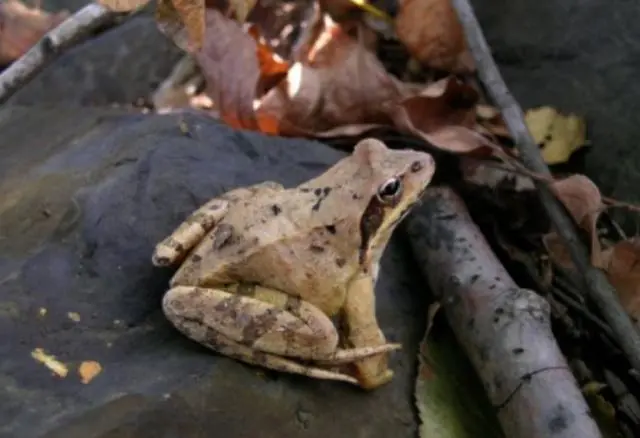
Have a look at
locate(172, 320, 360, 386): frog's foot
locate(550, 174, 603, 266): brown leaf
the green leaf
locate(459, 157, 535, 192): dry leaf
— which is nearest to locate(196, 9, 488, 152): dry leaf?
locate(459, 157, 535, 192): dry leaf

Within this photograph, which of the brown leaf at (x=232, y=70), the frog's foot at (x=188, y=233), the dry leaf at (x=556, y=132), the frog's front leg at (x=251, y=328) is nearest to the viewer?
the frog's front leg at (x=251, y=328)

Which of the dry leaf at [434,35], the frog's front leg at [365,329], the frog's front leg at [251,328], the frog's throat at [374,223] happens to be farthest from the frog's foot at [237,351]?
the dry leaf at [434,35]

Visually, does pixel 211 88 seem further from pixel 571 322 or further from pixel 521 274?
pixel 571 322

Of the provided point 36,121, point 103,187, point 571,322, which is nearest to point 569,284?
point 571,322

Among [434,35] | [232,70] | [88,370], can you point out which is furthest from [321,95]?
[88,370]

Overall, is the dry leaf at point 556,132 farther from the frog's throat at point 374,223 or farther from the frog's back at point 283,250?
the frog's back at point 283,250

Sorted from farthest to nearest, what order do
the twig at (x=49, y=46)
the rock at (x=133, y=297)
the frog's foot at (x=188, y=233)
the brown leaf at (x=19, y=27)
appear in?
the brown leaf at (x=19, y=27), the twig at (x=49, y=46), the frog's foot at (x=188, y=233), the rock at (x=133, y=297)
